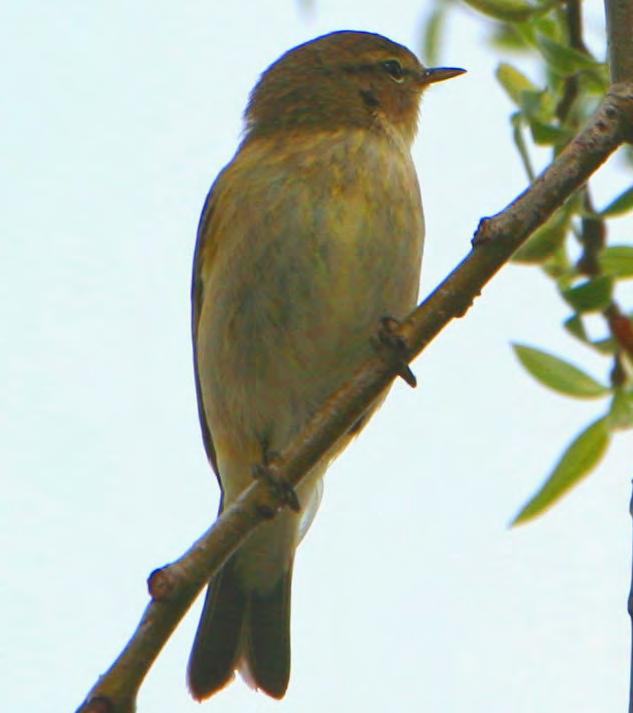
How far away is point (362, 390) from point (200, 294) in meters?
2.19

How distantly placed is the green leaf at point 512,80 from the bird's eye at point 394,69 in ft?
6.78

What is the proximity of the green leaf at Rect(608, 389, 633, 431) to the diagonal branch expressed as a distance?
0.38 meters

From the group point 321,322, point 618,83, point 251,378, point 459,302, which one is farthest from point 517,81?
point 251,378

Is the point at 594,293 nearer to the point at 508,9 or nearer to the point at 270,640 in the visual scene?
the point at 508,9

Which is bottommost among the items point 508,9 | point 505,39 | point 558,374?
point 558,374

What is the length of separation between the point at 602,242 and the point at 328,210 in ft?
5.40

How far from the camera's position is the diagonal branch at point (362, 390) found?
2307 mm

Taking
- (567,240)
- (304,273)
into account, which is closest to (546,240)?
(567,240)

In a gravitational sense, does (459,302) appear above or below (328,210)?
below

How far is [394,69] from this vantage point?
5.26 meters

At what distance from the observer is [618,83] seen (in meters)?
2.63

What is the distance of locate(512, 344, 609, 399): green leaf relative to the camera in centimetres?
266

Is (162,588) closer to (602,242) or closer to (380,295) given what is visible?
(602,242)

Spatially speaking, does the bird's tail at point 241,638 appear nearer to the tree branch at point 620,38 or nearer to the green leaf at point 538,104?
the green leaf at point 538,104
